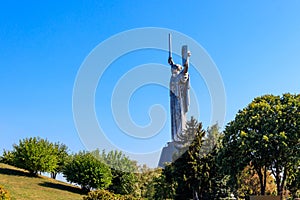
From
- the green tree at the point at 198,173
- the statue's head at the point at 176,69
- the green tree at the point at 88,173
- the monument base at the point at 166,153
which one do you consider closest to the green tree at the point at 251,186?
the green tree at the point at 198,173

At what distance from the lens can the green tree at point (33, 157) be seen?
33781 mm

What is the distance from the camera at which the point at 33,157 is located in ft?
111

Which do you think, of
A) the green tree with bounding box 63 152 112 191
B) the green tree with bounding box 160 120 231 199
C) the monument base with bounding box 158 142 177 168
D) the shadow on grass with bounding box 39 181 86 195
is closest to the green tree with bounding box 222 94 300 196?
the green tree with bounding box 160 120 231 199

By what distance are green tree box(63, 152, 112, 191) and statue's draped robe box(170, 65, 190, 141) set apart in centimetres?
943

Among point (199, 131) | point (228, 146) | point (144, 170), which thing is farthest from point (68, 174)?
point (228, 146)

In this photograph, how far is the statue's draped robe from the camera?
4053 centimetres

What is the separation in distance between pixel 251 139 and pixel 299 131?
2824 mm

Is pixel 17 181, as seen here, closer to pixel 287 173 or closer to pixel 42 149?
pixel 42 149

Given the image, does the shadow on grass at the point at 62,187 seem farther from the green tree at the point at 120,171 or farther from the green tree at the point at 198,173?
Result: the green tree at the point at 198,173

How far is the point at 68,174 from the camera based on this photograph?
35875mm

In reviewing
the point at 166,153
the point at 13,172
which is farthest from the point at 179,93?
the point at 13,172

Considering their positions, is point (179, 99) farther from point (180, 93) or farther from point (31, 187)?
point (31, 187)

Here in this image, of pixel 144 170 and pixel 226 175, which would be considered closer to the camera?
pixel 226 175

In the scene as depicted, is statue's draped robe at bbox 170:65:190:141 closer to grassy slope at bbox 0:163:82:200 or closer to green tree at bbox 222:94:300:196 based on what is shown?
grassy slope at bbox 0:163:82:200
